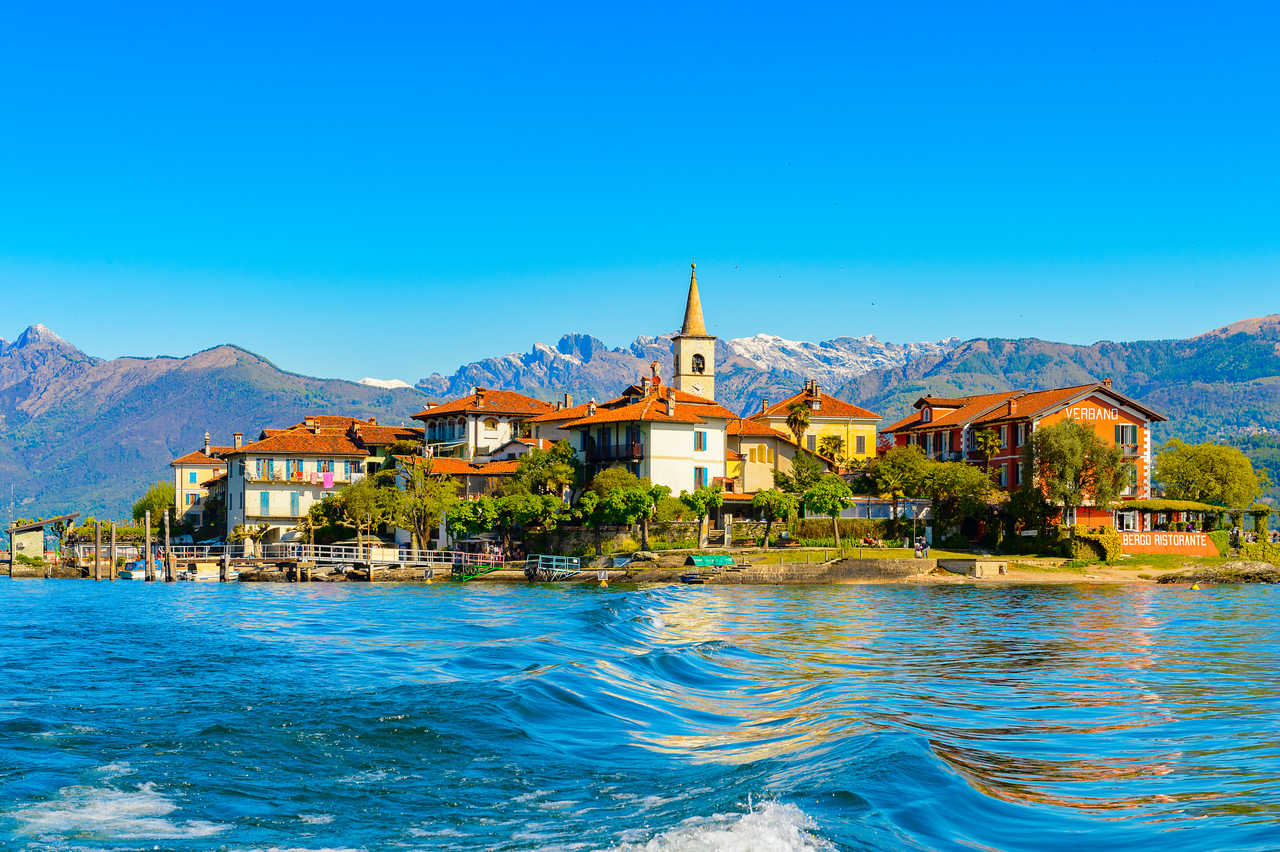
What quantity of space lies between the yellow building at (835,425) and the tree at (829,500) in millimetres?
21697

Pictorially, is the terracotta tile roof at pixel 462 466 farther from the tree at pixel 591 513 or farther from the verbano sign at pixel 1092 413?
the verbano sign at pixel 1092 413

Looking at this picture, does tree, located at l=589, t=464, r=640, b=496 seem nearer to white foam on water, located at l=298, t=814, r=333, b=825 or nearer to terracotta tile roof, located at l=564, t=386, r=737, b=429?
terracotta tile roof, located at l=564, t=386, r=737, b=429

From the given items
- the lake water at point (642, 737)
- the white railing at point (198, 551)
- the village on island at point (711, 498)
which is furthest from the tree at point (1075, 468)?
the white railing at point (198, 551)

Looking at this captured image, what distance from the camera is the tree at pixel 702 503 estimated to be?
76000 mm

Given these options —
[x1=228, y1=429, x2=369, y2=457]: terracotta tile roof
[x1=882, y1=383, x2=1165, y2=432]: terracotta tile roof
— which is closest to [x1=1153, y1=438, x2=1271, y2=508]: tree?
[x1=882, y1=383, x2=1165, y2=432]: terracotta tile roof

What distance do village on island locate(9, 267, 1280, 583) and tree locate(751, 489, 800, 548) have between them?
0.17 meters

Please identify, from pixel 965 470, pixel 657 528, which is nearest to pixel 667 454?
pixel 657 528

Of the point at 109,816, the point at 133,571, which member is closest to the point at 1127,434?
the point at 133,571

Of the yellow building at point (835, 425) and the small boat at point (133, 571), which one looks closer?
the small boat at point (133, 571)

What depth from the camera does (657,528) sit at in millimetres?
76062

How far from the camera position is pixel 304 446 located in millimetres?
97688

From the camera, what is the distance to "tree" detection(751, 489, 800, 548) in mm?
73812

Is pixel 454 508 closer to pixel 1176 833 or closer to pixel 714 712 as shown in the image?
pixel 714 712

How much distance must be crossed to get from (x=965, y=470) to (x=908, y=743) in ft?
194
